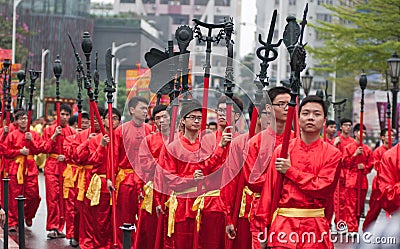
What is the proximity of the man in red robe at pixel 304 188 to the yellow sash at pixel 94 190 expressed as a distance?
4.42m

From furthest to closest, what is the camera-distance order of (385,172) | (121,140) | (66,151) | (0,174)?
(0,174) < (66,151) < (121,140) < (385,172)

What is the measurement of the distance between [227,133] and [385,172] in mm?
2126

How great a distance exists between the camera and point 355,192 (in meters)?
14.7

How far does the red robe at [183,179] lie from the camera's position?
8.63 meters

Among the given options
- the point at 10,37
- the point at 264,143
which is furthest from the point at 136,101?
the point at 10,37

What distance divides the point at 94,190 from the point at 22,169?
127 inches

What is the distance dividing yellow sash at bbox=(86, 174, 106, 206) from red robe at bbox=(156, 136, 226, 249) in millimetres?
2340

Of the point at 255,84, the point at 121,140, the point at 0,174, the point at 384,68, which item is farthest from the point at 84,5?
the point at 255,84

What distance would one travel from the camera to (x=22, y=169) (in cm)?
1387

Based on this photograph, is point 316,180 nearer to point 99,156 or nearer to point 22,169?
point 99,156

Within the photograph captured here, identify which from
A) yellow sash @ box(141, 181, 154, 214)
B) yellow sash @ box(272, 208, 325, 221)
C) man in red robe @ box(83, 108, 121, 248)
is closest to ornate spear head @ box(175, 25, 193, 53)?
yellow sash @ box(141, 181, 154, 214)

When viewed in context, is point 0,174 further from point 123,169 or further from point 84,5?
point 84,5

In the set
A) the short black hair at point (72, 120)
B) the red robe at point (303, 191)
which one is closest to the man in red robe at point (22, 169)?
the short black hair at point (72, 120)

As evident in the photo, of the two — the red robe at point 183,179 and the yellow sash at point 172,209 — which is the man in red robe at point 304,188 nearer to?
the red robe at point 183,179
